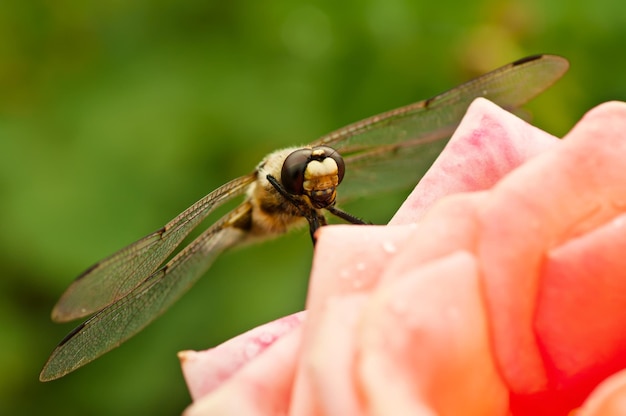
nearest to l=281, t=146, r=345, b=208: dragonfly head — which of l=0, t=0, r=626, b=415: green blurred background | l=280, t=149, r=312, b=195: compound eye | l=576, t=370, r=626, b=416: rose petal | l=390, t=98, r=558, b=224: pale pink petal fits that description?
l=280, t=149, r=312, b=195: compound eye

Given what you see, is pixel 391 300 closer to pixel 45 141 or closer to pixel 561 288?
pixel 561 288

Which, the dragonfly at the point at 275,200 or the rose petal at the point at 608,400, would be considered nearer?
the rose petal at the point at 608,400

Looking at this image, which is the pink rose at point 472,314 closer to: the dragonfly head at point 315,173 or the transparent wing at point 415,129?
the dragonfly head at point 315,173

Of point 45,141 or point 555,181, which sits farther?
point 45,141

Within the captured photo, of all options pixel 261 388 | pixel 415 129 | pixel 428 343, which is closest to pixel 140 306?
pixel 415 129

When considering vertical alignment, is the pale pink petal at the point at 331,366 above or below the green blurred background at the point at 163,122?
above

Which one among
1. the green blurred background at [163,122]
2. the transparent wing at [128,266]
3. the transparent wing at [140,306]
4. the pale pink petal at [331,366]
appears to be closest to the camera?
the pale pink petal at [331,366]

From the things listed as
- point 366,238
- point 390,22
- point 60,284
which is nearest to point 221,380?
point 366,238

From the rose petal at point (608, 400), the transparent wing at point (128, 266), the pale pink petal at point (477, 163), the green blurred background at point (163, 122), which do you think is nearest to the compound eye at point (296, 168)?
the transparent wing at point (128, 266)
